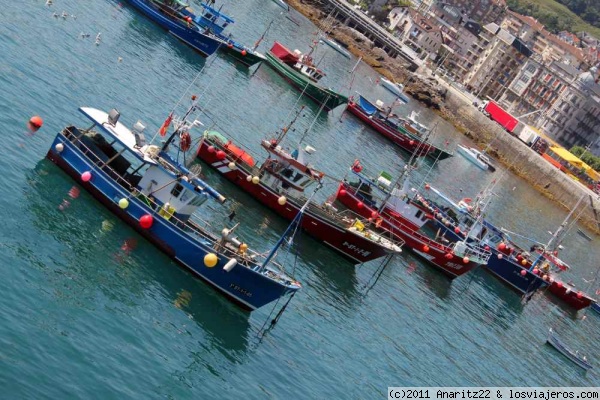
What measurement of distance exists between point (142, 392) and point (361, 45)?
411 ft

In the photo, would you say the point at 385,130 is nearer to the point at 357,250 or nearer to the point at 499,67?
the point at 357,250

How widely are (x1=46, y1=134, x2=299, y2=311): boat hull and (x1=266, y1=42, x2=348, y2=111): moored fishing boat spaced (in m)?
50.6

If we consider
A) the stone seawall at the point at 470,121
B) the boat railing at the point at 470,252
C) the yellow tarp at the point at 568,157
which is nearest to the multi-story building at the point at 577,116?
the yellow tarp at the point at 568,157

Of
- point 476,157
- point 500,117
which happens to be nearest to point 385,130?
point 476,157

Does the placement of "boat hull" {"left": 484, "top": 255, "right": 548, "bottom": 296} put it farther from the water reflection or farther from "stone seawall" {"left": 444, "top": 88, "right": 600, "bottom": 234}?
"stone seawall" {"left": 444, "top": 88, "right": 600, "bottom": 234}

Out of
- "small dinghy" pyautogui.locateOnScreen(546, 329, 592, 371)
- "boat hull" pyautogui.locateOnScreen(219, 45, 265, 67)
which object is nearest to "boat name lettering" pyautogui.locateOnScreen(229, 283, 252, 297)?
"small dinghy" pyautogui.locateOnScreen(546, 329, 592, 371)

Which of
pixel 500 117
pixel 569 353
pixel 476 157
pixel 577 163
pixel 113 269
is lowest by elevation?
pixel 113 269

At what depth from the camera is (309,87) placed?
8762 centimetres

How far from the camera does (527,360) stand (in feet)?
169

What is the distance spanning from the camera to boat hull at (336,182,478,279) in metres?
56.6

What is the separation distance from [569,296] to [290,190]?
3113 centimetres

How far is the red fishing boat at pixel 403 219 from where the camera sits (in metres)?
56.7

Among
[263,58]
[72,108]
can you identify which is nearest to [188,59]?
[263,58]

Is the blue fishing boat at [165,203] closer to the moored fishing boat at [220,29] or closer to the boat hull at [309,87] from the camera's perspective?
the moored fishing boat at [220,29]
